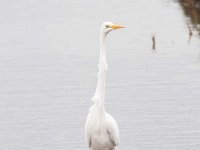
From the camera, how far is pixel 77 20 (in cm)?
4281

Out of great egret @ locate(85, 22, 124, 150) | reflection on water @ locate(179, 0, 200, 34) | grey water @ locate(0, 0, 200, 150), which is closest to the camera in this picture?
great egret @ locate(85, 22, 124, 150)

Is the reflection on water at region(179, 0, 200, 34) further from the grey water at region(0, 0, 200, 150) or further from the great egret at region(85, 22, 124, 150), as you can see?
the great egret at region(85, 22, 124, 150)

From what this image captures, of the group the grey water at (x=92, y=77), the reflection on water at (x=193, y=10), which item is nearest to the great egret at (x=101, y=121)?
the grey water at (x=92, y=77)

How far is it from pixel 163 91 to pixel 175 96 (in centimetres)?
60

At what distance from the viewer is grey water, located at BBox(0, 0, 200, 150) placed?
74.0 feet

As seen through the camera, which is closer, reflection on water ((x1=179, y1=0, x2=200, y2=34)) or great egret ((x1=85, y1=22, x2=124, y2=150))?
great egret ((x1=85, y1=22, x2=124, y2=150))

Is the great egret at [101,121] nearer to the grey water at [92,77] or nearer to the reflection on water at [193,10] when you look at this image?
the grey water at [92,77]

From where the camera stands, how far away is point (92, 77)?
2962 cm

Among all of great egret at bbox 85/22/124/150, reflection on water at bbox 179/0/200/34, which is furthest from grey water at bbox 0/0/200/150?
great egret at bbox 85/22/124/150

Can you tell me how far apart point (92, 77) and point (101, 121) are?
39.1 ft

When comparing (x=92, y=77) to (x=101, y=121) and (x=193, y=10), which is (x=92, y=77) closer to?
(x=101, y=121)

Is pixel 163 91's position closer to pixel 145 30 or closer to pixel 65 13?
pixel 145 30

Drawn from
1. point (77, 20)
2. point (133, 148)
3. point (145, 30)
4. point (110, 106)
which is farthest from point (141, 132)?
point (77, 20)

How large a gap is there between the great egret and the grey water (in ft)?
10.1
